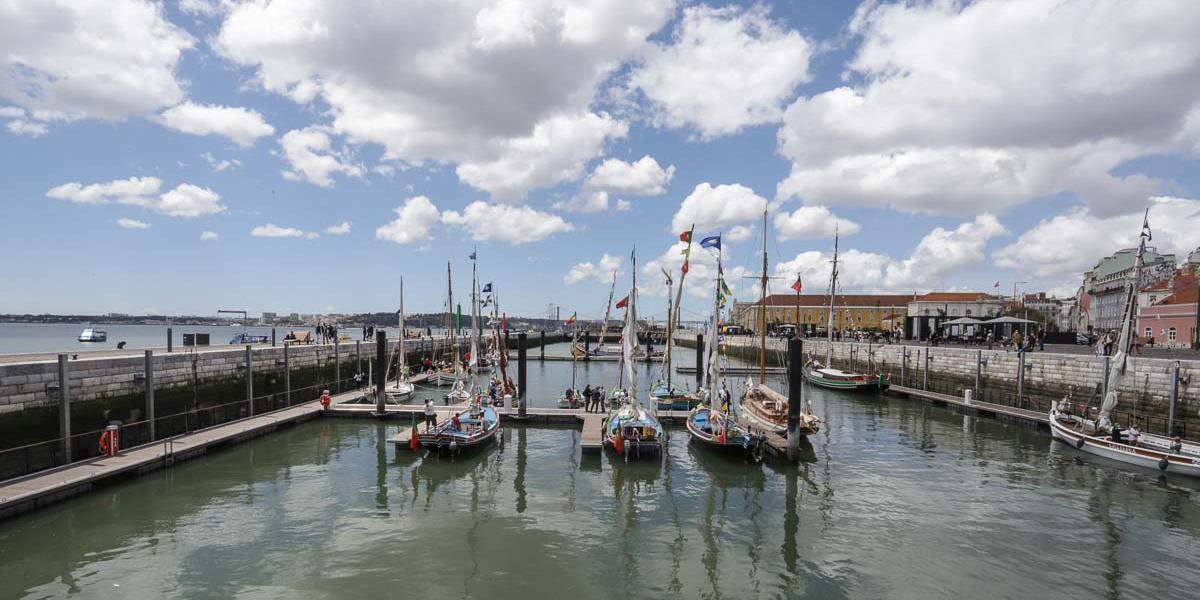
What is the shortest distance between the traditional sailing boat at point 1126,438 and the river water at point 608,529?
0.89 meters

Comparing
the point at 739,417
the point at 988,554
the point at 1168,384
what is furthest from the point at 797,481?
the point at 1168,384

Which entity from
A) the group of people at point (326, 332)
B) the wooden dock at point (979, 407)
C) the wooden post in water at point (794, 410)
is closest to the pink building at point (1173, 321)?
the wooden dock at point (979, 407)

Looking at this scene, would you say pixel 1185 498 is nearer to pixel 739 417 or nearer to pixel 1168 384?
pixel 1168 384

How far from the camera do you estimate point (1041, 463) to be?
97.8 feet

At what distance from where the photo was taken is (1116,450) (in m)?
28.8

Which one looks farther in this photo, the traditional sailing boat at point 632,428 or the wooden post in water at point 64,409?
the traditional sailing boat at point 632,428

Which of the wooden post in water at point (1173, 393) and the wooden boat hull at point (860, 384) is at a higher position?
the wooden post in water at point (1173, 393)

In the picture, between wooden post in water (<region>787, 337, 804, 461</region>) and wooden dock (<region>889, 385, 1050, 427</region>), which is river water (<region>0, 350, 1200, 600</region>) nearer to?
wooden post in water (<region>787, 337, 804, 461</region>)

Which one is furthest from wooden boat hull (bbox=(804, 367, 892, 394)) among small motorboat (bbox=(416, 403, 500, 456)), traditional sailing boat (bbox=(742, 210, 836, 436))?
small motorboat (bbox=(416, 403, 500, 456))

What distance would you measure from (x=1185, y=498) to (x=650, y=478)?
73.6ft

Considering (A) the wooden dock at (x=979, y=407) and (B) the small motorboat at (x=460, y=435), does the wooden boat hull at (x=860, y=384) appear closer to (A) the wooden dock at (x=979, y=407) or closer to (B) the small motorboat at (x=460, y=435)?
(A) the wooden dock at (x=979, y=407)

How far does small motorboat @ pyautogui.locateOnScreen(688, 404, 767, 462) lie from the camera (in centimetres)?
2914

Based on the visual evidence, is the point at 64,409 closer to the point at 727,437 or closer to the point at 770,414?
the point at 727,437

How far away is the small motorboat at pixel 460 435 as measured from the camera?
29.1 metres
